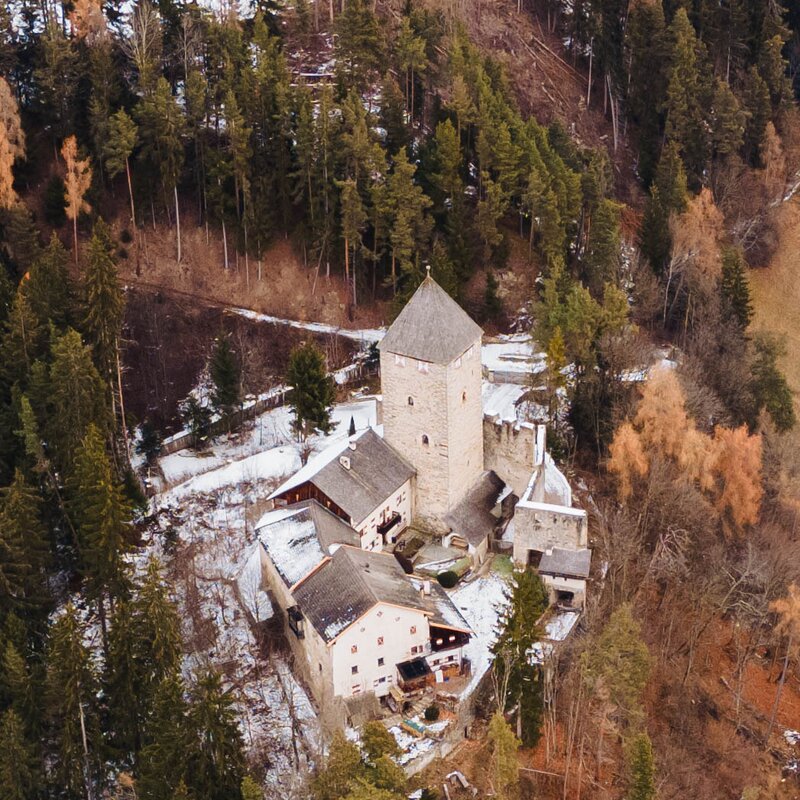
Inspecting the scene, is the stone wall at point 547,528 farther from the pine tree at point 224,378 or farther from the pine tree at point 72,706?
the pine tree at point 72,706

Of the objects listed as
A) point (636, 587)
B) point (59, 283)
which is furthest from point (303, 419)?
point (636, 587)

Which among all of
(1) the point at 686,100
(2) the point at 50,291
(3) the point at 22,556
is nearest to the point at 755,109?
(1) the point at 686,100

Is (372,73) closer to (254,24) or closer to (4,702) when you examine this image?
(254,24)

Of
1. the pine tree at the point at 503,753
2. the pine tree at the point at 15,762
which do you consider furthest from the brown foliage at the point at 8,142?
the pine tree at the point at 503,753

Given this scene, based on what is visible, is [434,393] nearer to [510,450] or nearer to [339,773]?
[510,450]

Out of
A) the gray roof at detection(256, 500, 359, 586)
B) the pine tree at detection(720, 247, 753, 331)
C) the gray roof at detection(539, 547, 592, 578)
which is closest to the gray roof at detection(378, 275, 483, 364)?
the gray roof at detection(256, 500, 359, 586)
